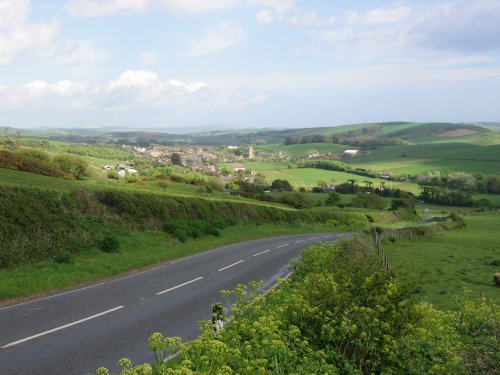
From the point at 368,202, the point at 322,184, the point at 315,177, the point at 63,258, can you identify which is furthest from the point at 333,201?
the point at 63,258

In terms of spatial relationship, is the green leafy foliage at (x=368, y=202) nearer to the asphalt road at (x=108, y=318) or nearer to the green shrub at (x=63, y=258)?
the asphalt road at (x=108, y=318)

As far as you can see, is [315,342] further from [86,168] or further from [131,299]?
[86,168]

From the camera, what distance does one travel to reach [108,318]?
13422 millimetres

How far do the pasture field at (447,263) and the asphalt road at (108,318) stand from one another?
7.20 metres

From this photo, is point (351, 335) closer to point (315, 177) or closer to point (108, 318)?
point (108, 318)

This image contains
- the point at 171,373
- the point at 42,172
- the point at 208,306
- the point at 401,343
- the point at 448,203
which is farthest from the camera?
the point at 448,203

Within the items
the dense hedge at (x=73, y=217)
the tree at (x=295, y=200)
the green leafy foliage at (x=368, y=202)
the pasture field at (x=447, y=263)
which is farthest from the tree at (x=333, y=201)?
the dense hedge at (x=73, y=217)

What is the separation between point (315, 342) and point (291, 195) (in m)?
76.5

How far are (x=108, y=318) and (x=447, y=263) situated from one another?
99.2 ft

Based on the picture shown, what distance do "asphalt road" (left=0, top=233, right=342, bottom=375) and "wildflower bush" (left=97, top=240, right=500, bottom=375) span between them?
1.64 meters

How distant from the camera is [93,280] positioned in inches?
755

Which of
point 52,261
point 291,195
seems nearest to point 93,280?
point 52,261

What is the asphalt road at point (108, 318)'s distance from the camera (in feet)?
33.0

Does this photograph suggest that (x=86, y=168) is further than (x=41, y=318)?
Yes
